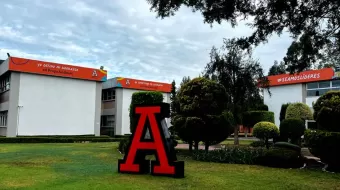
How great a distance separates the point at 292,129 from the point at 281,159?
40.8 feet

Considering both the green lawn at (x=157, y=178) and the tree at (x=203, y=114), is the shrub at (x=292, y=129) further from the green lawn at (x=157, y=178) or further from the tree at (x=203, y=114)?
the green lawn at (x=157, y=178)

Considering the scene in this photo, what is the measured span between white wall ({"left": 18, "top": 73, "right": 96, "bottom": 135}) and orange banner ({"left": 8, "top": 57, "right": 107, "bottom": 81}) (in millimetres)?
511

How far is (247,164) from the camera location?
1180 cm

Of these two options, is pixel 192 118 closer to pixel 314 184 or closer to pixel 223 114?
pixel 223 114

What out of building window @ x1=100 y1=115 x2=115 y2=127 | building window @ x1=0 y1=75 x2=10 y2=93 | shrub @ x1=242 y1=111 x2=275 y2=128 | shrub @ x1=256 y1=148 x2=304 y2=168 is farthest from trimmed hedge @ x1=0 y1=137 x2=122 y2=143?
shrub @ x1=256 y1=148 x2=304 y2=168

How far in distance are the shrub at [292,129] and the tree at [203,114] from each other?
900cm

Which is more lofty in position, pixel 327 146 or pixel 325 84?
pixel 325 84

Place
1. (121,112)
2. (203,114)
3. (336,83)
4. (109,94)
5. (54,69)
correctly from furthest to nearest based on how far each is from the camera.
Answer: (109,94), (121,112), (336,83), (54,69), (203,114)

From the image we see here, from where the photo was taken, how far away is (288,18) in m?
7.40

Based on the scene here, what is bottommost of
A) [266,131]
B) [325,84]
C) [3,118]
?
[266,131]

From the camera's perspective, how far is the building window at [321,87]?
31.4 m

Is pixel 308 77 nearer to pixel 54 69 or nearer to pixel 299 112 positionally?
pixel 299 112

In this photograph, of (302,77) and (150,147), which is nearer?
(150,147)

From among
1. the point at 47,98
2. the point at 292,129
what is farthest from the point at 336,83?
→ the point at 47,98
